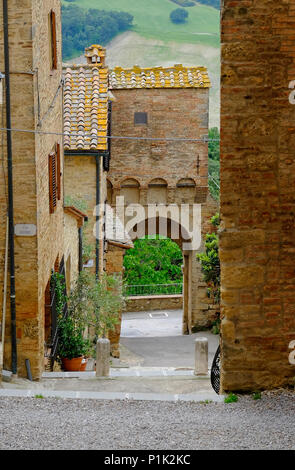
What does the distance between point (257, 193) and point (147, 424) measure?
7.30 ft

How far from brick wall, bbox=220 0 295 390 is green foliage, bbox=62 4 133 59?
2490 inches

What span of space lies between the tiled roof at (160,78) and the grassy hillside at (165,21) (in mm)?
55104

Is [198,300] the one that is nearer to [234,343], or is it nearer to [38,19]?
[38,19]

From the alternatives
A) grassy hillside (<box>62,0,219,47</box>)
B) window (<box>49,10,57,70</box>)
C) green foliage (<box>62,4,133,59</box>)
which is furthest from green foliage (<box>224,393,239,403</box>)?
grassy hillside (<box>62,0,219,47</box>)

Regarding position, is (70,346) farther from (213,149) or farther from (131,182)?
(213,149)

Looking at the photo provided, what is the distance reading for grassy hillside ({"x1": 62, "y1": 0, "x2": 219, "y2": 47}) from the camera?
77.4 m

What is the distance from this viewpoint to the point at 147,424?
571 centimetres

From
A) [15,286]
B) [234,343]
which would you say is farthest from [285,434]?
[15,286]

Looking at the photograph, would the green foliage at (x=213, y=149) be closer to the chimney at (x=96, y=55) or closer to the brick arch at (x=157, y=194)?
the brick arch at (x=157, y=194)

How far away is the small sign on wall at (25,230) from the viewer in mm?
10359

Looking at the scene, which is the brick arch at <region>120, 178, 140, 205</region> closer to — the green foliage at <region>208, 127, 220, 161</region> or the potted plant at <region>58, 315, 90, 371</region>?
the potted plant at <region>58, 315, 90, 371</region>

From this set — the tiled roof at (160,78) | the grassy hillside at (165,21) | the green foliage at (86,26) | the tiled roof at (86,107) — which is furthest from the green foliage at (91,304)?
the grassy hillside at (165,21)

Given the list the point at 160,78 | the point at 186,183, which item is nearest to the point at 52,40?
→ the point at 160,78
